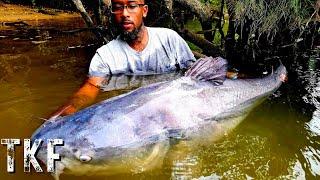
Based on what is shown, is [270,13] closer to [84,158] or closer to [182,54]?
[182,54]

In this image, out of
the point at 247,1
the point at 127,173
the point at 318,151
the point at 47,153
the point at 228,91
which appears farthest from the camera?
the point at 247,1

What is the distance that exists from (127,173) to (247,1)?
3.18 m

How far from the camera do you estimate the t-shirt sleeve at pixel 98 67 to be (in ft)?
12.6

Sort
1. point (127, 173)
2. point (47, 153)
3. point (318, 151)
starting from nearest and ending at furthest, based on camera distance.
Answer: point (47, 153) < point (127, 173) < point (318, 151)

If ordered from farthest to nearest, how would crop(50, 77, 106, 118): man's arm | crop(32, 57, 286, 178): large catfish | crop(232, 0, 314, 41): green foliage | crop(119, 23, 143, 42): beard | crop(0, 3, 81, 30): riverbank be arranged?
crop(0, 3, 81, 30): riverbank < crop(232, 0, 314, 41): green foliage < crop(119, 23, 143, 42): beard < crop(50, 77, 106, 118): man's arm < crop(32, 57, 286, 178): large catfish

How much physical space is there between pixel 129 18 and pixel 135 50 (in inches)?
14.2

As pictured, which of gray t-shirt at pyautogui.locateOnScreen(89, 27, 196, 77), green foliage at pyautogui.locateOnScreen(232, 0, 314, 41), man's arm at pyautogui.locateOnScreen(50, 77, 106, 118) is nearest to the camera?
man's arm at pyautogui.locateOnScreen(50, 77, 106, 118)

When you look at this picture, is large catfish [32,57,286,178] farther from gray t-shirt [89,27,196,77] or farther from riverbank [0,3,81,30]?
riverbank [0,3,81,30]

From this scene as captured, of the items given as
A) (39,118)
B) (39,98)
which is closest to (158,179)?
(39,118)

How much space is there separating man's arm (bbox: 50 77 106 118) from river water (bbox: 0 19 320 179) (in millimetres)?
116

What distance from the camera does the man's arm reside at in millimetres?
2801

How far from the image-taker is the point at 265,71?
5.23 meters

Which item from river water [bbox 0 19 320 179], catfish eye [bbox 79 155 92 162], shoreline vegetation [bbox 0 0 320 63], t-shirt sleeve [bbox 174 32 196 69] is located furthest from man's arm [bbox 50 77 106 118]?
shoreline vegetation [bbox 0 0 320 63]

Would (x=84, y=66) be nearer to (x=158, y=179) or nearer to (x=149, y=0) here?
(x=149, y=0)
